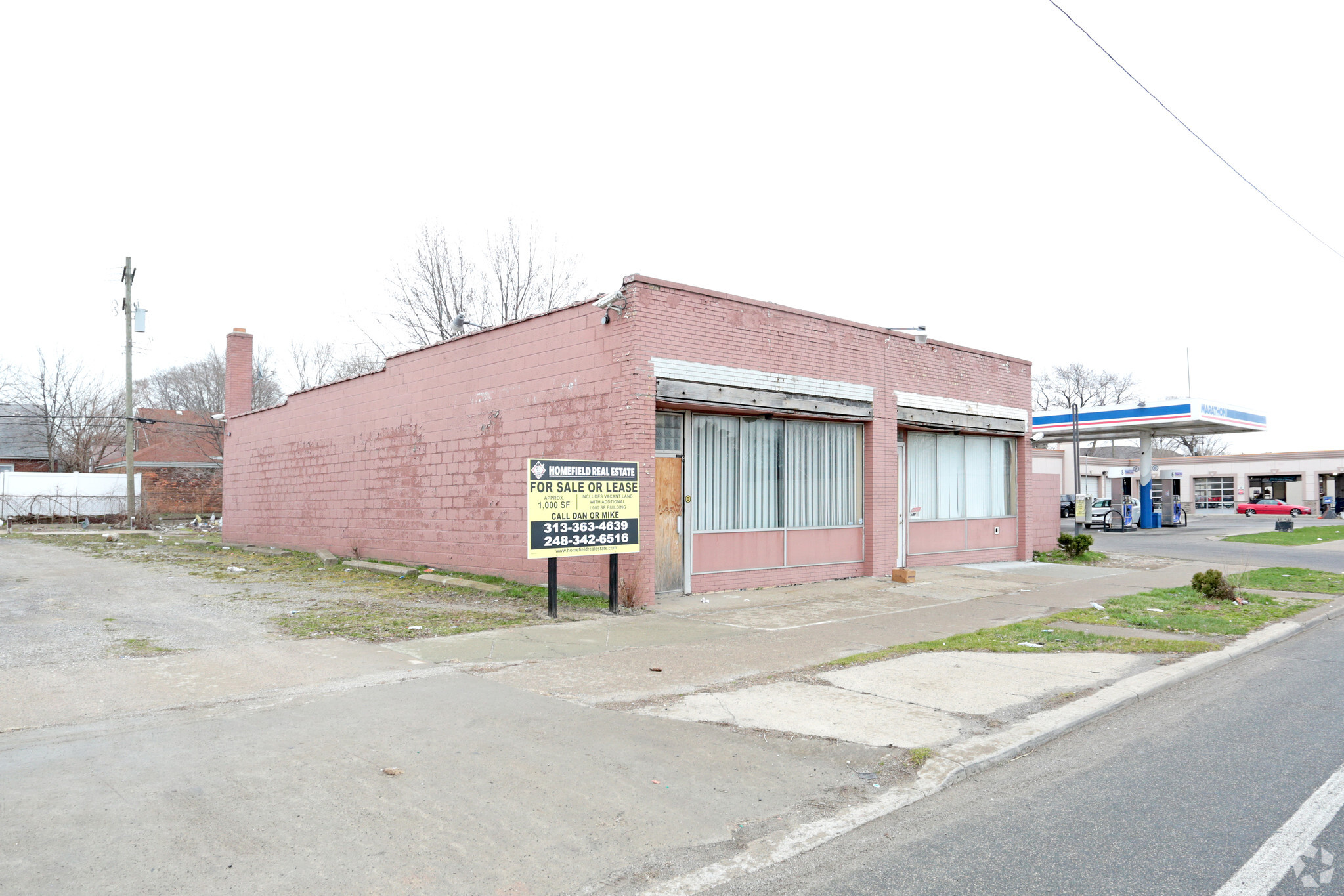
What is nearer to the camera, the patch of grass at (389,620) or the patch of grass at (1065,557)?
the patch of grass at (389,620)

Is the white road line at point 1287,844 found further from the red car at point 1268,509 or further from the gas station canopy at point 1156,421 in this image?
the red car at point 1268,509

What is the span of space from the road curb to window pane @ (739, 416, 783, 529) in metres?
7.02

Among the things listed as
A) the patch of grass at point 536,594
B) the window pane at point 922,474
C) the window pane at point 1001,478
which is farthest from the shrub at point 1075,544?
the patch of grass at point 536,594

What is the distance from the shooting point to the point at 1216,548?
84.2 ft

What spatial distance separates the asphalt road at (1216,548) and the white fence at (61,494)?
134ft

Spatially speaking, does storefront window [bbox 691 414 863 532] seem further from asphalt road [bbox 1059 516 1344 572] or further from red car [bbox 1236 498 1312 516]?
red car [bbox 1236 498 1312 516]

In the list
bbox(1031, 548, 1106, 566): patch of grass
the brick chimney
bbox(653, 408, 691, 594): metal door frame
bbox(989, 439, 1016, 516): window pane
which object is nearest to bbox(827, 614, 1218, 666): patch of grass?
bbox(653, 408, 691, 594): metal door frame

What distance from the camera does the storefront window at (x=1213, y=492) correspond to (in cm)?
6756

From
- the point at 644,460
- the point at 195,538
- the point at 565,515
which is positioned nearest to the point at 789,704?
the point at 565,515

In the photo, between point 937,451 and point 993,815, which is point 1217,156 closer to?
point 937,451

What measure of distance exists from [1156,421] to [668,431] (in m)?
31.2

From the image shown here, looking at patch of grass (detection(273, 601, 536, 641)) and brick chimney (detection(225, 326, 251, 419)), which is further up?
brick chimney (detection(225, 326, 251, 419))

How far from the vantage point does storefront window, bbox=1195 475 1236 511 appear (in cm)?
6756

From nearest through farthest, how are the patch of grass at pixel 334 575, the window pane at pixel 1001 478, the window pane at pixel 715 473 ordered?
the patch of grass at pixel 334 575, the window pane at pixel 715 473, the window pane at pixel 1001 478
